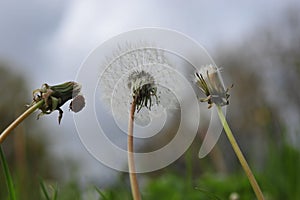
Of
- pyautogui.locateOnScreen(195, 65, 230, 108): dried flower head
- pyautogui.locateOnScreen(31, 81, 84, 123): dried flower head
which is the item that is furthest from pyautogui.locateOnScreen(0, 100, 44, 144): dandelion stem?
pyautogui.locateOnScreen(195, 65, 230, 108): dried flower head

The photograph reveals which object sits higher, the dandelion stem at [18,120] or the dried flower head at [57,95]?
the dried flower head at [57,95]

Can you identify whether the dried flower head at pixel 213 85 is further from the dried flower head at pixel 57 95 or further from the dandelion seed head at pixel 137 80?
the dried flower head at pixel 57 95

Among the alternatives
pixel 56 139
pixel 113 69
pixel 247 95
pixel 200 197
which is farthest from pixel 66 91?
pixel 247 95

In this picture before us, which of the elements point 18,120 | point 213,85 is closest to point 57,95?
point 18,120

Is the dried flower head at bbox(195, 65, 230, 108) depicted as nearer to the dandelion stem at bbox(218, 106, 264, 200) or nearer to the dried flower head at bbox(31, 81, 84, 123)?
the dandelion stem at bbox(218, 106, 264, 200)

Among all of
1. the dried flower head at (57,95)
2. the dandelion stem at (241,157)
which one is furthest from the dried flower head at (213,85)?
the dried flower head at (57,95)

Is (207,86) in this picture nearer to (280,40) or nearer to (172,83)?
(172,83)
